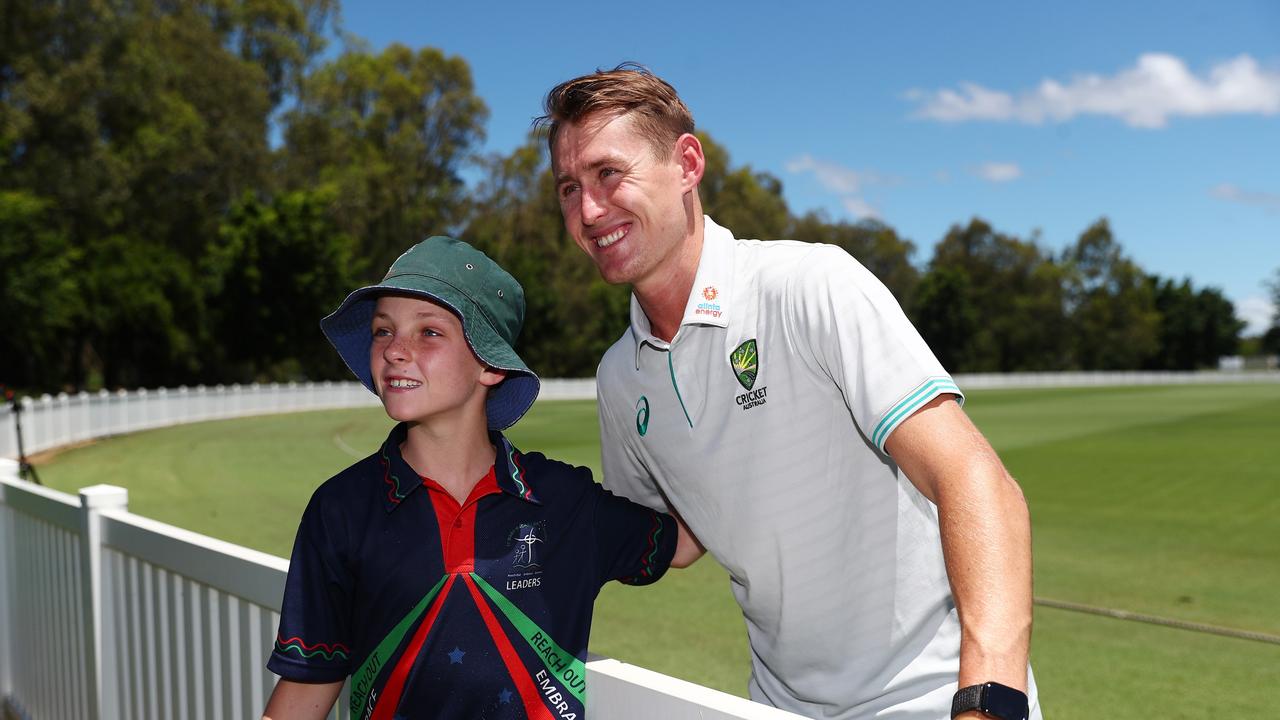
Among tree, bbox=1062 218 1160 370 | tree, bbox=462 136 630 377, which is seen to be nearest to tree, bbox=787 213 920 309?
tree, bbox=1062 218 1160 370

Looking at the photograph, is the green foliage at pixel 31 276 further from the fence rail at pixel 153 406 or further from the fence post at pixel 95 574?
the fence post at pixel 95 574

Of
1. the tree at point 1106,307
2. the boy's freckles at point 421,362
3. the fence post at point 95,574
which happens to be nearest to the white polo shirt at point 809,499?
the boy's freckles at point 421,362

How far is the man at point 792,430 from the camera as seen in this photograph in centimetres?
213

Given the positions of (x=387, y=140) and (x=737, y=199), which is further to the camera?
(x=737, y=199)

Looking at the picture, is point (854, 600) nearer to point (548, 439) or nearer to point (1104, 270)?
point (548, 439)

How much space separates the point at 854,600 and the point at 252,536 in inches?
401

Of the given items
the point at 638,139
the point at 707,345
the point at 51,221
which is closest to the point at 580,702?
the point at 707,345

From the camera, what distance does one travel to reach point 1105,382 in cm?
8688

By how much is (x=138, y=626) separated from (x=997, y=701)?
11.1 ft

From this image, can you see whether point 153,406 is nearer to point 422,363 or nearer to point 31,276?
point 31,276

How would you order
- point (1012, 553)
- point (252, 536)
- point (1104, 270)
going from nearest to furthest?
point (1012, 553)
point (252, 536)
point (1104, 270)

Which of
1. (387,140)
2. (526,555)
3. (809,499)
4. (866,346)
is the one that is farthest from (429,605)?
(387,140)

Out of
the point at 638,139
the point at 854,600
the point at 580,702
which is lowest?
the point at 580,702

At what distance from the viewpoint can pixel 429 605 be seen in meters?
2.41
